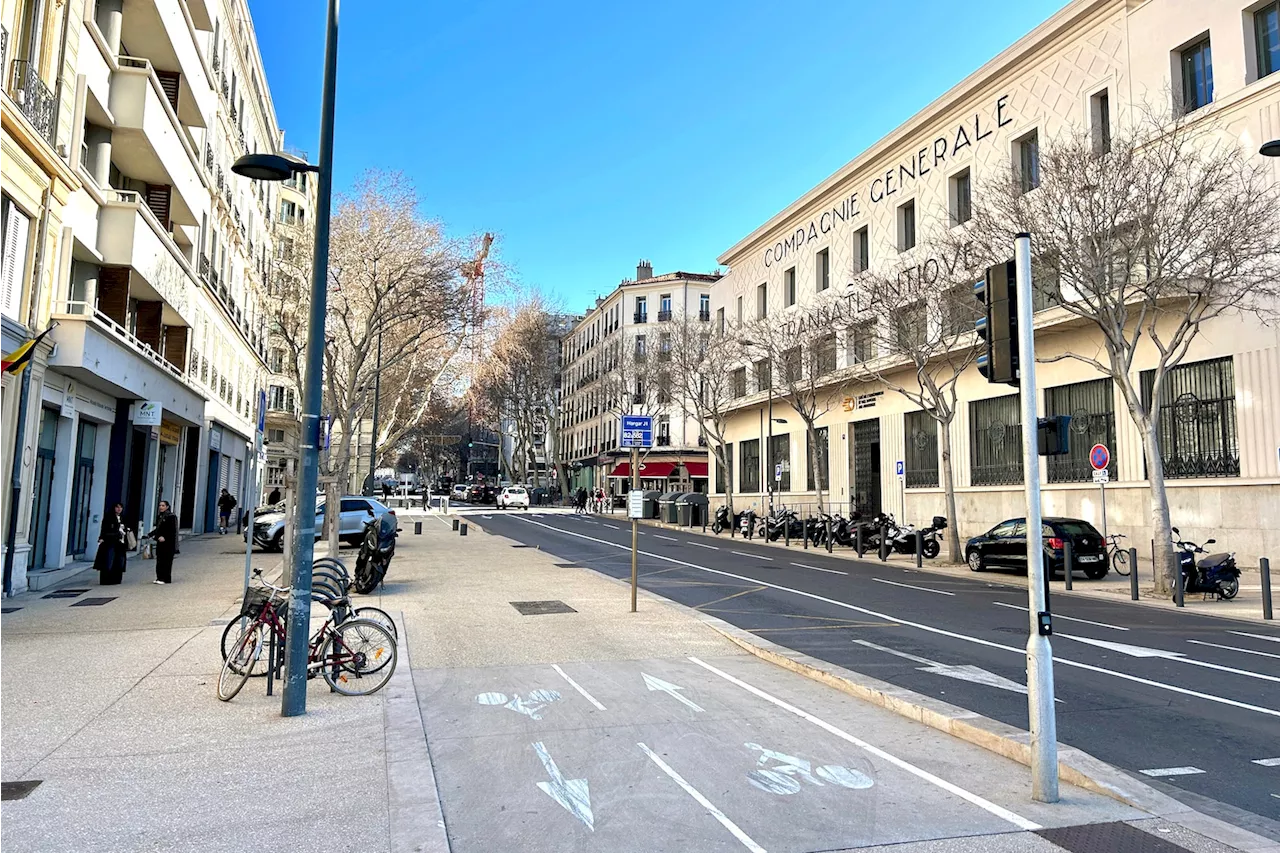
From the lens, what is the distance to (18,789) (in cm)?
508

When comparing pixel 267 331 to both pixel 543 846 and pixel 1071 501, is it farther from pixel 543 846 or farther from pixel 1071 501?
pixel 543 846

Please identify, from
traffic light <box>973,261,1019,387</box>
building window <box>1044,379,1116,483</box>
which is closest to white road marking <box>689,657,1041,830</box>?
traffic light <box>973,261,1019,387</box>

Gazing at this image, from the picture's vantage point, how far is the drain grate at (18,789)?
4.96 meters

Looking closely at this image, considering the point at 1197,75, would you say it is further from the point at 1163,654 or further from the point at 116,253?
the point at 116,253

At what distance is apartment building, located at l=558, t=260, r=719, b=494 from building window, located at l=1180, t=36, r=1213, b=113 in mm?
34534

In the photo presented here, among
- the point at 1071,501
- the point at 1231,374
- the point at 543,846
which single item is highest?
the point at 1231,374

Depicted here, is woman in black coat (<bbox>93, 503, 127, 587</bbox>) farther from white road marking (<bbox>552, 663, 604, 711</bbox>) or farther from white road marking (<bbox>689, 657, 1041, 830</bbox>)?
white road marking (<bbox>689, 657, 1041, 830</bbox>)

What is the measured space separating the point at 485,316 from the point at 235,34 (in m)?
14.8

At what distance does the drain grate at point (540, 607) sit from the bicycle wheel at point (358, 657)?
4.86 meters

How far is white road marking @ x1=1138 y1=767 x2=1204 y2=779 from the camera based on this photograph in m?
5.77

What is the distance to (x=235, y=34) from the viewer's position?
30.5 meters

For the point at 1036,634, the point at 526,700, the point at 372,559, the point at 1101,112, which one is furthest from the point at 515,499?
the point at 1036,634

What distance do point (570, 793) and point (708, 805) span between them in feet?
2.85

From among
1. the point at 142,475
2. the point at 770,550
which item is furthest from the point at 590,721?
the point at 770,550
